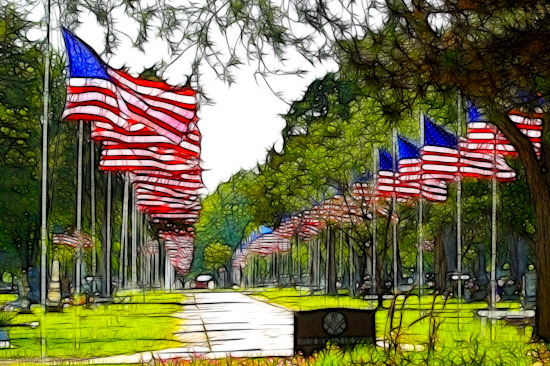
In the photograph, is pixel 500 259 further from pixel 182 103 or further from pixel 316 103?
pixel 182 103

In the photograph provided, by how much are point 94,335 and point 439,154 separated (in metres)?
9.48

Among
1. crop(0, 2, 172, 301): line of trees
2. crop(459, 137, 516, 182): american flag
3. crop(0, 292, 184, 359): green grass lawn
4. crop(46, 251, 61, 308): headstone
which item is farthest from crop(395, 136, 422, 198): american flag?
crop(46, 251, 61, 308): headstone

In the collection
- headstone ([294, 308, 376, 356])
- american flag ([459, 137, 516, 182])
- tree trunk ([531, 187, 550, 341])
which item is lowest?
headstone ([294, 308, 376, 356])

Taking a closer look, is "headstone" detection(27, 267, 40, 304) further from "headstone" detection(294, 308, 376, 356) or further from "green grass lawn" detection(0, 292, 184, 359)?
"headstone" detection(294, 308, 376, 356)

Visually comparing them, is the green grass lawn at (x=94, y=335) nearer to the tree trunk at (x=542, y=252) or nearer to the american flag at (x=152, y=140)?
the american flag at (x=152, y=140)

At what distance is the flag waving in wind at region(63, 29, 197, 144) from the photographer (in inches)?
656

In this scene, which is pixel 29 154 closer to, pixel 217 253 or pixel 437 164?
pixel 437 164

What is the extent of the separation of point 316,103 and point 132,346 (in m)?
26.5

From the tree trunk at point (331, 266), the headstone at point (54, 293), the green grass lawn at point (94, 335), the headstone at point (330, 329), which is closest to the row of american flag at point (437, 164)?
the headstone at point (330, 329)

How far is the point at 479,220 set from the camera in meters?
51.0

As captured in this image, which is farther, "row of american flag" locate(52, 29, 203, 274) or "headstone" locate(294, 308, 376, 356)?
"row of american flag" locate(52, 29, 203, 274)

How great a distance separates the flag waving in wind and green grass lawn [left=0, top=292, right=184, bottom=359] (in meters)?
3.73

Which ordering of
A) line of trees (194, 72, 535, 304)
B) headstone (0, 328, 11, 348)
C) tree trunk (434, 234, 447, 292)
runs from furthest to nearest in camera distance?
tree trunk (434, 234, 447, 292) → line of trees (194, 72, 535, 304) → headstone (0, 328, 11, 348)

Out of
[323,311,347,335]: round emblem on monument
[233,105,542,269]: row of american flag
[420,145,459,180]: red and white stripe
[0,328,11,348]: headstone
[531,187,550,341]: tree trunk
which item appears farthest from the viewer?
[420,145,459,180]: red and white stripe
